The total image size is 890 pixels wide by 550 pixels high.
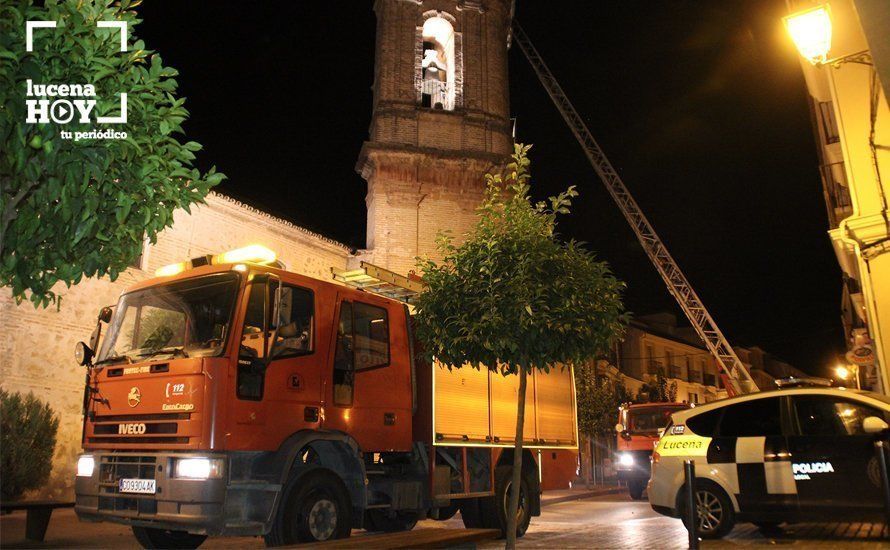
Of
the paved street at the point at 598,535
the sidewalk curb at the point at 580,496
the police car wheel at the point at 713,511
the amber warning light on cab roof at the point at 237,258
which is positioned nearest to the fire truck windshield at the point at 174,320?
the amber warning light on cab roof at the point at 237,258

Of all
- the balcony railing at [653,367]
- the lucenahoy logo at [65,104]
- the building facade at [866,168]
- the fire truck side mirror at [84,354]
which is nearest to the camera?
the lucenahoy logo at [65,104]

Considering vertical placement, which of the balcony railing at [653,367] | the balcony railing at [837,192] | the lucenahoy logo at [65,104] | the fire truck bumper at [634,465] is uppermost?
the balcony railing at [837,192]

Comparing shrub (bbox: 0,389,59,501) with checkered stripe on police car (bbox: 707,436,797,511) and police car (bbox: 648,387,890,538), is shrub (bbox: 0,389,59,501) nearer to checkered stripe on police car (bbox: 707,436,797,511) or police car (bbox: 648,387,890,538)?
police car (bbox: 648,387,890,538)

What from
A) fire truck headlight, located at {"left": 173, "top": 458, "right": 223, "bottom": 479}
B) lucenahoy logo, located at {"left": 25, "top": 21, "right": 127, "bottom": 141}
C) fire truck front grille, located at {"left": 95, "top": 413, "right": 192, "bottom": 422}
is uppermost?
lucenahoy logo, located at {"left": 25, "top": 21, "right": 127, "bottom": 141}

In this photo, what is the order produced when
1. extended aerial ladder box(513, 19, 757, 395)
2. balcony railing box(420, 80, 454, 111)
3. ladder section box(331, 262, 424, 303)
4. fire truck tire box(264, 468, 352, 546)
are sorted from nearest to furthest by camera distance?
fire truck tire box(264, 468, 352, 546)
ladder section box(331, 262, 424, 303)
balcony railing box(420, 80, 454, 111)
extended aerial ladder box(513, 19, 757, 395)

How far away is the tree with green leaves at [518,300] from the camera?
7.16 meters

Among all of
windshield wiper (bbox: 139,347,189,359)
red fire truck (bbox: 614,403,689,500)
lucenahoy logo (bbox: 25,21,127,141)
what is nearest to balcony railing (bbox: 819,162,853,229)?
red fire truck (bbox: 614,403,689,500)

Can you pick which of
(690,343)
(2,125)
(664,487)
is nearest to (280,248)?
(664,487)

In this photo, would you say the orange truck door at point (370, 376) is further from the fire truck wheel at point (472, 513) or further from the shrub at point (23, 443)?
the shrub at point (23, 443)

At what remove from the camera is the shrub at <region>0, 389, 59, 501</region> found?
11539mm

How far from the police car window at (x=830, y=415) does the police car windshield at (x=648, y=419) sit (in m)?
10.4

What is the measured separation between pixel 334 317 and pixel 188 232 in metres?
11.8

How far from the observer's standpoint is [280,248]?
20578 mm

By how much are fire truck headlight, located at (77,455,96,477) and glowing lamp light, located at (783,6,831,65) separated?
9.56m
